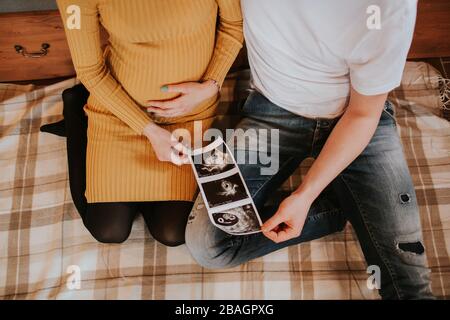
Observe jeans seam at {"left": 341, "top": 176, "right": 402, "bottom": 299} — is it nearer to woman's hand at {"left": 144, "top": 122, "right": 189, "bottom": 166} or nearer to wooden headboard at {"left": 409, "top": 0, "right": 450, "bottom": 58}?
woman's hand at {"left": 144, "top": 122, "right": 189, "bottom": 166}

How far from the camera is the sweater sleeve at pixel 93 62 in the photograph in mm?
917

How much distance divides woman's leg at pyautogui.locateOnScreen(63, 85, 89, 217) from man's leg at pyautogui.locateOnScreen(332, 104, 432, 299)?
0.75 metres

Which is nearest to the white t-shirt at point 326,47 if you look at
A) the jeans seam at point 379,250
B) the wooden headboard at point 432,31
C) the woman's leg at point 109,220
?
the jeans seam at point 379,250

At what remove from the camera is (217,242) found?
110 cm

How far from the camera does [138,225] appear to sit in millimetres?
1246

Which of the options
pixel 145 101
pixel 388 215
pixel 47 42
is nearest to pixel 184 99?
pixel 145 101

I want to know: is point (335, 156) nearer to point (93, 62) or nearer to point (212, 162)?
point (212, 162)

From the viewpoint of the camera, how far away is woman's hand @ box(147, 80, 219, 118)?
1070 mm

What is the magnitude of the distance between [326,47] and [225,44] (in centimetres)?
30

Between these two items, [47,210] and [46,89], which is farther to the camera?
[46,89]

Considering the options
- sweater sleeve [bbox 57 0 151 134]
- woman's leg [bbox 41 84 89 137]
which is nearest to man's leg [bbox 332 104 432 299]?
sweater sleeve [bbox 57 0 151 134]
